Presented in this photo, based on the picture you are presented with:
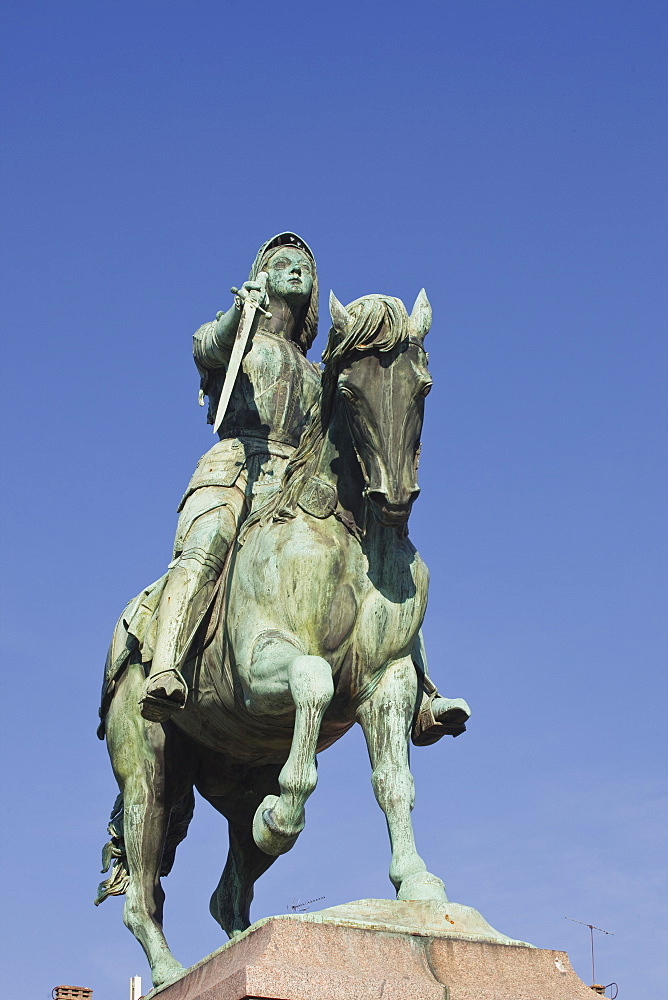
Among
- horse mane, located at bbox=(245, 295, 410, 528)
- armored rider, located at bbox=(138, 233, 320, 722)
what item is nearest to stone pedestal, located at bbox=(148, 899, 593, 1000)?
armored rider, located at bbox=(138, 233, 320, 722)

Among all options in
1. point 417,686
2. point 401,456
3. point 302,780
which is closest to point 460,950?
point 302,780

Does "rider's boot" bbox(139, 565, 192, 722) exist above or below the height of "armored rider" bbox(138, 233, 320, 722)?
below

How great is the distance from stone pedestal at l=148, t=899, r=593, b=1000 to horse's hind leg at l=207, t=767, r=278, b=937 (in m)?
2.12

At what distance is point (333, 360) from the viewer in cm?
876

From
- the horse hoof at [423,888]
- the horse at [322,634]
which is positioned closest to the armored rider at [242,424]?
the horse at [322,634]

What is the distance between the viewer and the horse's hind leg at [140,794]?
31.8 ft

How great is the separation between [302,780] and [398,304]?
268cm

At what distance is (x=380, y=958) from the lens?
24.3ft

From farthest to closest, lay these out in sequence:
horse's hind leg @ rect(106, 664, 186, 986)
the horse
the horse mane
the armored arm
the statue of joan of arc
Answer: the armored arm < horse's hind leg @ rect(106, 664, 186, 986) < the statue of joan of arc < the horse mane < the horse

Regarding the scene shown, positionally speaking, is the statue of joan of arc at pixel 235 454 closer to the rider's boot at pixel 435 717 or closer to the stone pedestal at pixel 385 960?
the rider's boot at pixel 435 717

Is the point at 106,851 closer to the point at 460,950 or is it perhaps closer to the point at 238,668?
Result: the point at 238,668

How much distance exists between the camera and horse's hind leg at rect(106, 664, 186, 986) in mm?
9680

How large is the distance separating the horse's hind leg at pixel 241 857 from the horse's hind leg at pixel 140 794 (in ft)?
1.37

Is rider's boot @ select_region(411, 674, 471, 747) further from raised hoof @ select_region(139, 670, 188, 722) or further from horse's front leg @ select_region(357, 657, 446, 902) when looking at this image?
raised hoof @ select_region(139, 670, 188, 722)
